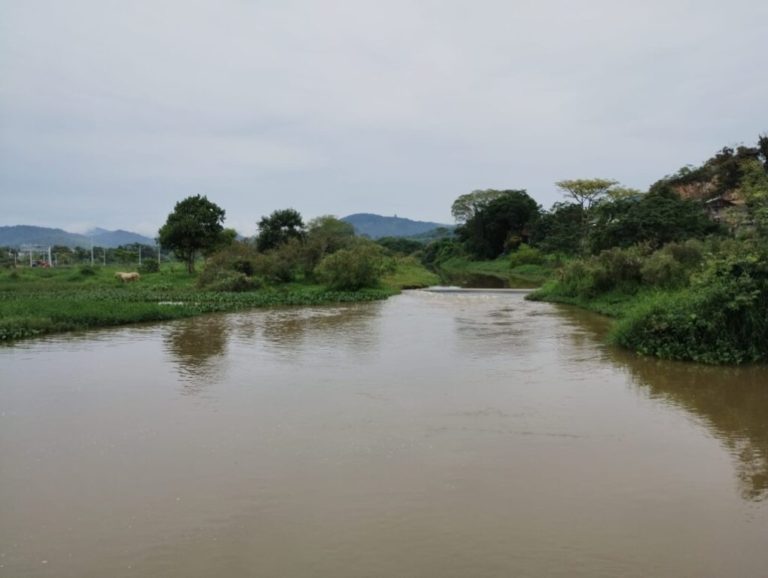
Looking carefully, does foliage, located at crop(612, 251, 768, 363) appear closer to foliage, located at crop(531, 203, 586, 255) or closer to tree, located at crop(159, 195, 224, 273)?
tree, located at crop(159, 195, 224, 273)

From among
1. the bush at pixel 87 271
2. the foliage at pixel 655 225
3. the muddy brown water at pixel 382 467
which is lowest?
the muddy brown water at pixel 382 467

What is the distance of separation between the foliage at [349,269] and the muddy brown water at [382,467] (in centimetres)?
1701

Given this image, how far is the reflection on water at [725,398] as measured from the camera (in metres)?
7.15

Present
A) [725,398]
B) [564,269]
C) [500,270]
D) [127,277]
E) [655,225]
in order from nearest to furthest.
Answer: [725,398] → [564,269] → [655,225] → [127,277] → [500,270]

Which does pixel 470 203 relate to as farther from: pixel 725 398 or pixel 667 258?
pixel 725 398

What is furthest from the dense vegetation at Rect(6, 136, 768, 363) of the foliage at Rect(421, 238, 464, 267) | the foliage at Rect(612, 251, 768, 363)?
the foliage at Rect(421, 238, 464, 267)

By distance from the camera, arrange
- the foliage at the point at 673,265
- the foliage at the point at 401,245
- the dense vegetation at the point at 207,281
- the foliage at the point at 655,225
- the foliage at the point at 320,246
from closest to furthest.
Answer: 1. the dense vegetation at the point at 207,281
2. the foliage at the point at 673,265
3. the foliage at the point at 655,225
4. the foliage at the point at 320,246
5. the foliage at the point at 401,245

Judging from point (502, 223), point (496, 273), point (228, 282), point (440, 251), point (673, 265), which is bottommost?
point (228, 282)

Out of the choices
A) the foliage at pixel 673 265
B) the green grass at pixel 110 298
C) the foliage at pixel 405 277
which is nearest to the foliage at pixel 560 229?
the foliage at pixel 405 277

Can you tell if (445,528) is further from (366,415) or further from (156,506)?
(366,415)

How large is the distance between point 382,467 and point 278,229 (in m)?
35.3

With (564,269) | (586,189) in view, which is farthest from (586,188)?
(564,269)

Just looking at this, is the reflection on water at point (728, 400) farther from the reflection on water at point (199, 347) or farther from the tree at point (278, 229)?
the tree at point (278, 229)

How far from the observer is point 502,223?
62.4 m
